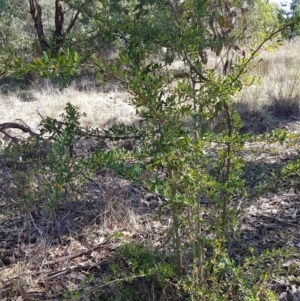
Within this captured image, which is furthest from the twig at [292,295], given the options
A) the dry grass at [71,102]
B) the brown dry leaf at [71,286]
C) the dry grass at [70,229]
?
the dry grass at [71,102]

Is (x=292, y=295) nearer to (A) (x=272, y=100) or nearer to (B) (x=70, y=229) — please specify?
(B) (x=70, y=229)

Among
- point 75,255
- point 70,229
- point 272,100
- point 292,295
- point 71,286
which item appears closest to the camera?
point 292,295

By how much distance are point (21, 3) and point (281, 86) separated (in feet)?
45.1

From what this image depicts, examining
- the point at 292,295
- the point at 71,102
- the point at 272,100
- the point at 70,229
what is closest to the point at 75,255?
the point at 70,229

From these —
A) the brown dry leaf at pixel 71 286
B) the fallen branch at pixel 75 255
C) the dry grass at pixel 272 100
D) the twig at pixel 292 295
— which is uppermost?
the dry grass at pixel 272 100

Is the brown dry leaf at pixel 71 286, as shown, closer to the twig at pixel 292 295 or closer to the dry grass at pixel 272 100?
the twig at pixel 292 295

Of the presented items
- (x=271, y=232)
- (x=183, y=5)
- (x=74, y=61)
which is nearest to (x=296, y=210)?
(x=271, y=232)

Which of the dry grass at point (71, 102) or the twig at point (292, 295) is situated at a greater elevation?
the dry grass at point (71, 102)

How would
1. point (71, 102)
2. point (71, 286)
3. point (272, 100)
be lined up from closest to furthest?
point (71, 286), point (272, 100), point (71, 102)

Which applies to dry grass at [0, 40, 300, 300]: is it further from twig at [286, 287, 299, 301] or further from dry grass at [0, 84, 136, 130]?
dry grass at [0, 84, 136, 130]

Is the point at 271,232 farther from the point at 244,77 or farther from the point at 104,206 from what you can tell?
the point at 244,77

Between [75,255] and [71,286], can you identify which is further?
[75,255]

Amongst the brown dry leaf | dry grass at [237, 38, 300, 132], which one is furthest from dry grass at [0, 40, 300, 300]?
dry grass at [237, 38, 300, 132]

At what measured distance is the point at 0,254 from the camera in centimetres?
250
